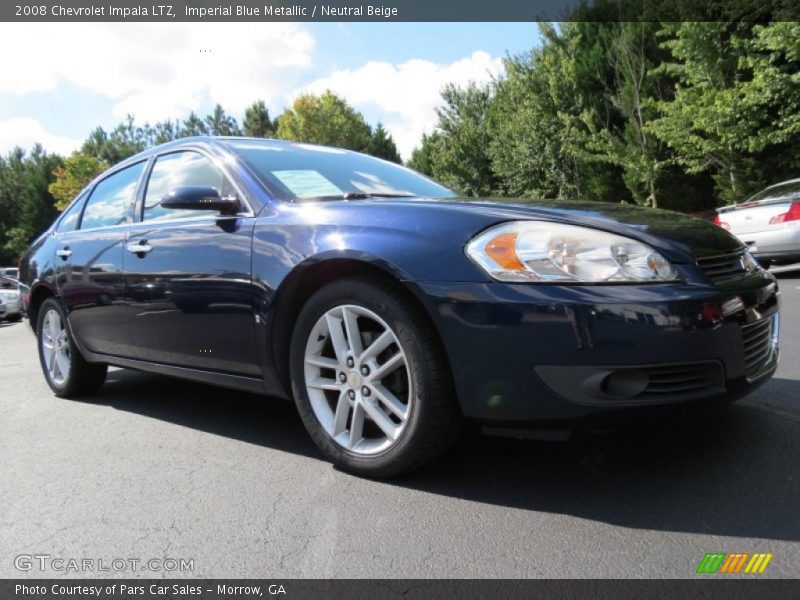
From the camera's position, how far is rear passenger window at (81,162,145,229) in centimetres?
398

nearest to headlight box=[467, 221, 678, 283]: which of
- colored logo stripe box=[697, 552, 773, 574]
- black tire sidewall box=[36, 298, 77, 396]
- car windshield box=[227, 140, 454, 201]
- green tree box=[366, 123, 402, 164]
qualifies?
colored logo stripe box=[697, 552, 773, 574]

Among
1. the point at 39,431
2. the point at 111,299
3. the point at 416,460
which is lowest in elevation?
the point at 39,431

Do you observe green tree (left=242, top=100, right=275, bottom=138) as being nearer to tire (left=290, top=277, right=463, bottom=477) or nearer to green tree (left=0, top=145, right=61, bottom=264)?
green tree (left=0, top=145, right=61, bottom=264)

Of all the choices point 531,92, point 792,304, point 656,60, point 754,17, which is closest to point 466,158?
point 531,92

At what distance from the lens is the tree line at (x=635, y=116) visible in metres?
14.9

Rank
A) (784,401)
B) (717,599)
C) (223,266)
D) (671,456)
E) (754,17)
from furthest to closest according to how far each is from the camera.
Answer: (754,17), (784,401), (223,266), (671,456), (717,599)

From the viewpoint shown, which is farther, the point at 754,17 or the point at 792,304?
the point at 754,17

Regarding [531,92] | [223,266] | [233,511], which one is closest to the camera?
[233,511]

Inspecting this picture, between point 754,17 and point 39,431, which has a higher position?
point 754,17

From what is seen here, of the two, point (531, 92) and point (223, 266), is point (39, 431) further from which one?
point (531, 92)

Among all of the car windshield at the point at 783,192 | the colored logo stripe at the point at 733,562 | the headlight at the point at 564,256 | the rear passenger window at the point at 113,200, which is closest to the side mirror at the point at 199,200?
the rear passenger window at the point at 113,200

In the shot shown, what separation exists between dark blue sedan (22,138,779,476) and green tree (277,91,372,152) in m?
53.1

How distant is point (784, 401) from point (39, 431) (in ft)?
12.8

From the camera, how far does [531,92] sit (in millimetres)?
25641
